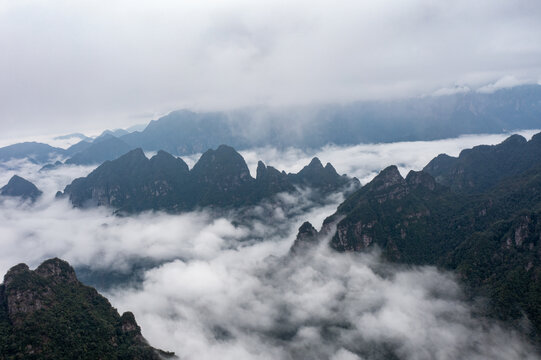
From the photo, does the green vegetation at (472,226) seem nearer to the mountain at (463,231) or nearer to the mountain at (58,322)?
the mountain at (463,231)

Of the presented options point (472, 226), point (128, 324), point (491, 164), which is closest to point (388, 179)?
point (472, 226)

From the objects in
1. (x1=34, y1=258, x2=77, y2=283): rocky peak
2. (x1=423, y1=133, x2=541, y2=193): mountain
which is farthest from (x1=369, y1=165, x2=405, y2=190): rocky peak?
(x1=34, y1=258, x2=77, y2=283): rocky peak

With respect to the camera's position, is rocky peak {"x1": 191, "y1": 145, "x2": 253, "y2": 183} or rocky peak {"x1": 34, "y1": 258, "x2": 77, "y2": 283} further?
rocky peak {"x1": 191, "y1": 145, "x2": 253, "y2": 183}

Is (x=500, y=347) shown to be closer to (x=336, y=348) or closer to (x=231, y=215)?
(x=336, y=348)

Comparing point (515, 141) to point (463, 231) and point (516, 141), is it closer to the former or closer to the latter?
point (516, 141)

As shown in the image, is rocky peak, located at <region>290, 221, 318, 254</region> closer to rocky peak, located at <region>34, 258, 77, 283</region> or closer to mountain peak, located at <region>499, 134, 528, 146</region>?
rocky peak, located at <region>34, 258, 77, 283</region>

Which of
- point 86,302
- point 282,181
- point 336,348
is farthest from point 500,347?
point 282,181

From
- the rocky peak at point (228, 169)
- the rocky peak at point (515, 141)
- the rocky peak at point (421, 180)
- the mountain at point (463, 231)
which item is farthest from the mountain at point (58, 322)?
the rocky peak at point (515, 141)
